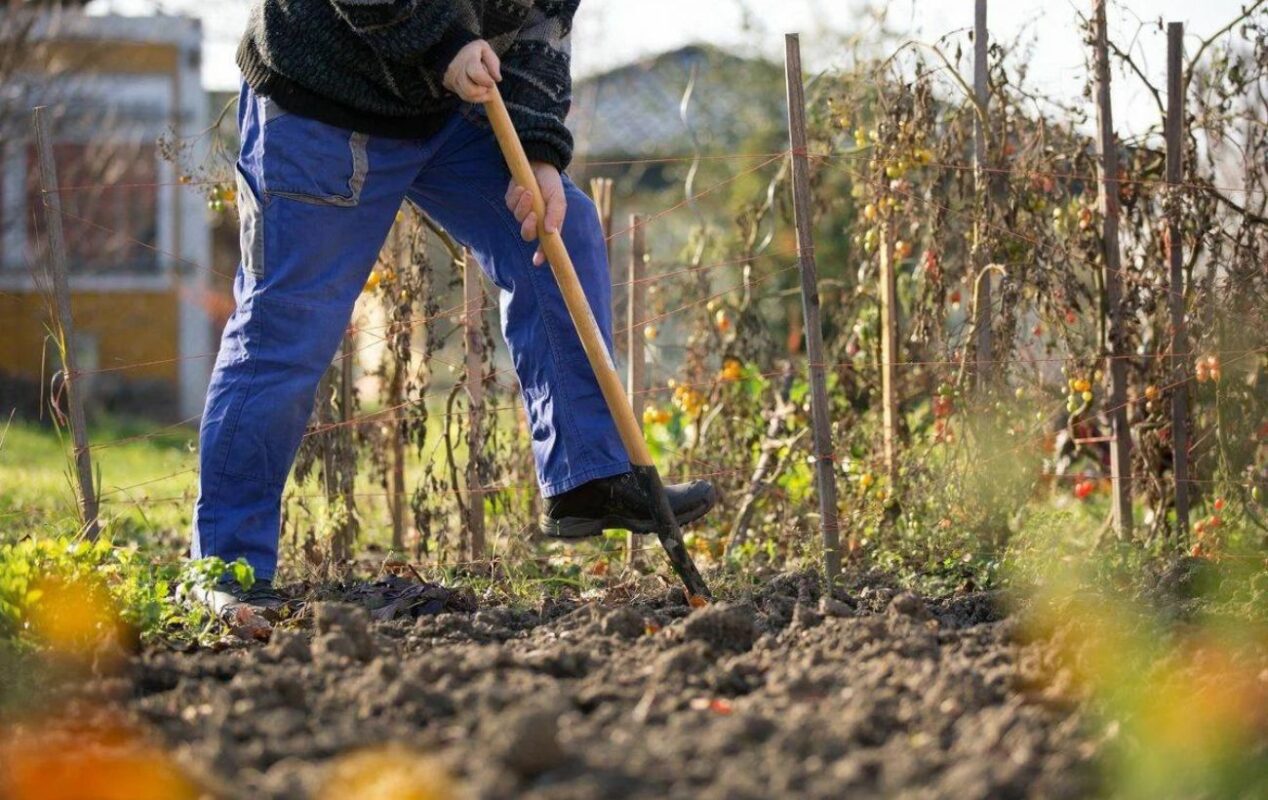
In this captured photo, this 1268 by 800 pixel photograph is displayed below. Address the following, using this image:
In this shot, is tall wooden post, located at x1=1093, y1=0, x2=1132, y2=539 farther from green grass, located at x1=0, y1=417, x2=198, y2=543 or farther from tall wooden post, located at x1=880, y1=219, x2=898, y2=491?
green grass, located at x1=0, y1=417, x2=198, y2=543

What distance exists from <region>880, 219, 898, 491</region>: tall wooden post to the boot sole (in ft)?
3.05

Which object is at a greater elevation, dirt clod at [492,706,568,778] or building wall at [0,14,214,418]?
building wall at [0,14,214,418]

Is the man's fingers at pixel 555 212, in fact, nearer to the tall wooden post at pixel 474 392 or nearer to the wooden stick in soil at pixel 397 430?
the tall wooden post at pixel 474 392

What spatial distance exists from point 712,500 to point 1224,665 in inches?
56.7

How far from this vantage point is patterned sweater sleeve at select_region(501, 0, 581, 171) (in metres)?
3.52

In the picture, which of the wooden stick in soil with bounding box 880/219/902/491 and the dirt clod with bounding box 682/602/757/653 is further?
the wooden stick in soil with bounding box 880/219/902/491

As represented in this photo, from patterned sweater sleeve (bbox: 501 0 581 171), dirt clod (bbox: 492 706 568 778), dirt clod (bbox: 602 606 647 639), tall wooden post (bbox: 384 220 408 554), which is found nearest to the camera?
dirt clod (bbox: 492 706 568 778)

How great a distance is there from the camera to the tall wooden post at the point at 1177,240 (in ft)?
13.3

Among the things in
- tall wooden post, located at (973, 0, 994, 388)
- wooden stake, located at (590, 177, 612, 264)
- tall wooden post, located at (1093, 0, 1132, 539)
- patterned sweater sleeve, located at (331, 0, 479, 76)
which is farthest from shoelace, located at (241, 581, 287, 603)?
tall wooden post, located at (1093, 0, 1132, 539)

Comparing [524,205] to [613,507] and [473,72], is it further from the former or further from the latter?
[613,507]

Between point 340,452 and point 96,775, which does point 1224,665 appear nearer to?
point 96,775

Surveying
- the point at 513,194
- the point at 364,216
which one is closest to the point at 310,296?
the point at 364,216

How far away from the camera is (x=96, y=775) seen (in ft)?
5.84

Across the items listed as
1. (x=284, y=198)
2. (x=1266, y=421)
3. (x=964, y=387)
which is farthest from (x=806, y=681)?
(x=1266, y=421)
